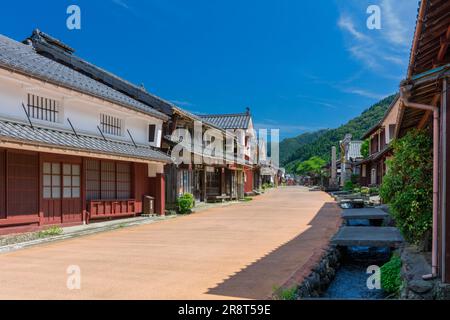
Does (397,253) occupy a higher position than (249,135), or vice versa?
(249,135)

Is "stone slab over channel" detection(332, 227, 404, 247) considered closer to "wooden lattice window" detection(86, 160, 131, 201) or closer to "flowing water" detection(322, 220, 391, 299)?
"flowing water" detection(322, 220, 391, 299)

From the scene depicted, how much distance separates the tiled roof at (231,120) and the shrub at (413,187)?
29622mm

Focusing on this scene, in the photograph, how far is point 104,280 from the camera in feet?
21.2

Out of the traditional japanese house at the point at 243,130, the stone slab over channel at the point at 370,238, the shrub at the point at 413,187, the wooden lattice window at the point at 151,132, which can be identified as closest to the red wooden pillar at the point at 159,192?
the wooden lattice window at the point at 151,132

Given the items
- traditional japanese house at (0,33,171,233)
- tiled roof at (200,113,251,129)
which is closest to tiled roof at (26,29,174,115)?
traditional japanese house at (0,33,171,233)

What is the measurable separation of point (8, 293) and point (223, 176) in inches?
945

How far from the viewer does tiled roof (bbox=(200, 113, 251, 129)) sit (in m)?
38.3

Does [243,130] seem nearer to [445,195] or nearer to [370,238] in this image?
[370,238]

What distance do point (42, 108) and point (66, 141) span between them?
1689 mm

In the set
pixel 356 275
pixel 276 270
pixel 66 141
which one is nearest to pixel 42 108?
pixel 66 141

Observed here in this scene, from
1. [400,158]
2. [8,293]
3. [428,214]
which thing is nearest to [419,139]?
[400,158]

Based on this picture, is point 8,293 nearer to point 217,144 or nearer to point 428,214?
point 428,214

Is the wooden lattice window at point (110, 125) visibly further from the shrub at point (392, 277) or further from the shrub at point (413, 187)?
the shrub at point (392, 277)

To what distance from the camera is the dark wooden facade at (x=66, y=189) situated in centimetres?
1097
